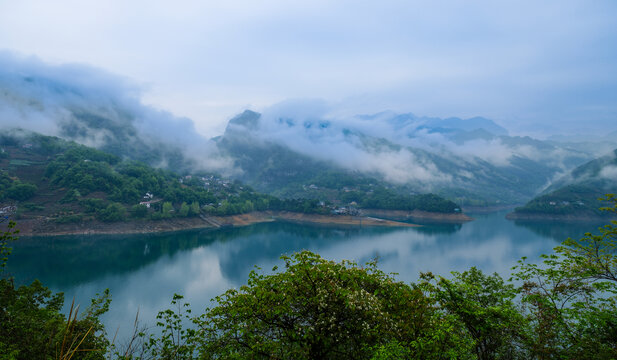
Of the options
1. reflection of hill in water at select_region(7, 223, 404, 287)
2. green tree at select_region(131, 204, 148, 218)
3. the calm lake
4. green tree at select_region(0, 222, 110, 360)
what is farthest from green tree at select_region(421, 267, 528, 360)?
green tree at select_region(131, 204, 148, 218)

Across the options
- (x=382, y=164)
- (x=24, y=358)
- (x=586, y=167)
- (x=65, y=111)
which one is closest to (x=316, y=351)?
(x=24, y=358)

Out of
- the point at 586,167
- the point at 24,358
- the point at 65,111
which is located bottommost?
the point at 24,358

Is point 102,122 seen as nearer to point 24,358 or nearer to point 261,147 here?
point 261,147

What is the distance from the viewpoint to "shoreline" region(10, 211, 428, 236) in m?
39.1

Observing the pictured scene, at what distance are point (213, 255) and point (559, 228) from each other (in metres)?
56.9

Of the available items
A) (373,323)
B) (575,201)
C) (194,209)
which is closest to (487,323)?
A: (373,323)

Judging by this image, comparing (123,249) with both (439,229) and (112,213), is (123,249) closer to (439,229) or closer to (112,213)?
(112,213)

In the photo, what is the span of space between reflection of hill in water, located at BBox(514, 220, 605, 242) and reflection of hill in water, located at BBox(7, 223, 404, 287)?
960 inches

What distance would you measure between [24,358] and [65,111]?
4708 inches

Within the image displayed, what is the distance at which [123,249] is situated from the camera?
35.8 meters

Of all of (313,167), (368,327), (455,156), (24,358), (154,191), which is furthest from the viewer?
(455,156)

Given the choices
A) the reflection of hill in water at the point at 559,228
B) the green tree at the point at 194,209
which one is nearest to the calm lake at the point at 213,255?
the reflection of hill in water at the point at 559,228

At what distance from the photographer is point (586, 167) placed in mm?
101375

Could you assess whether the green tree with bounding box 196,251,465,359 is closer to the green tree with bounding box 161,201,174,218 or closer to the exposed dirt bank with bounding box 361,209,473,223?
the green tree with bounding box 161,201,174,218
